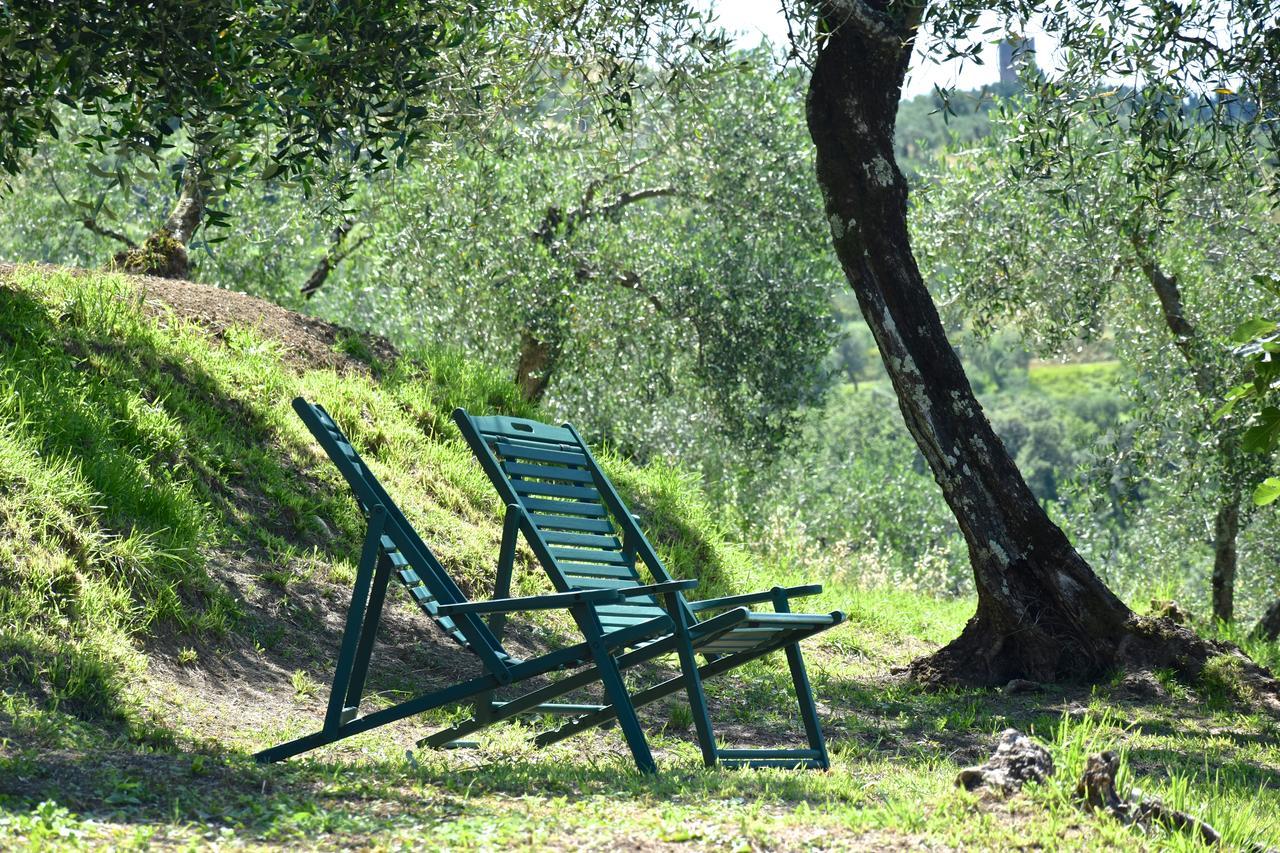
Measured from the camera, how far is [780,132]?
44.2ft

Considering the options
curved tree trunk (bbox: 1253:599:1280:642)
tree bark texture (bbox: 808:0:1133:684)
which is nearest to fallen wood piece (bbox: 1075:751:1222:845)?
tree bark texture (bbox: 808:0:1133:684)

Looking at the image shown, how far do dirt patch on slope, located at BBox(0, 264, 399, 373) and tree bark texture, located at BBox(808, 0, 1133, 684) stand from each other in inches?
172

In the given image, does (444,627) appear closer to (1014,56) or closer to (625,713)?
(625,713)

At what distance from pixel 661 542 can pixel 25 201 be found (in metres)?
14.1

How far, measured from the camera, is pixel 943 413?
735 cm

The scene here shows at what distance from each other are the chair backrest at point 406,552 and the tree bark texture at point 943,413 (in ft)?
11.6

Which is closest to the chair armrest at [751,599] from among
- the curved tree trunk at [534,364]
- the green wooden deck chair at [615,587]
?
the green wooden deck chair at [615,587]

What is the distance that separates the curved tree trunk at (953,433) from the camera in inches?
289

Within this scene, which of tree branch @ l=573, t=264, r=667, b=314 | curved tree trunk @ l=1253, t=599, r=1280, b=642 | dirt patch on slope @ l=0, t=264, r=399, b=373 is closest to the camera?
dirt patch on slope @ l=0, t=264, r=399, b=373

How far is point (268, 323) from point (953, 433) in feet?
18.1

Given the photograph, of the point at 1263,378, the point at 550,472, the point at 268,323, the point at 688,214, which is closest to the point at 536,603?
the point at 550,472

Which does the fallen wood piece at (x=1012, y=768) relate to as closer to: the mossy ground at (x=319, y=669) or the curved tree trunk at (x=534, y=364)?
the mossy ground at (x=319, y=669)

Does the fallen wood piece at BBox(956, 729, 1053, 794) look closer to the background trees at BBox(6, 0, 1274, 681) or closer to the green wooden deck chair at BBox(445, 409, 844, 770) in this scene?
the green wooden deck chair at BBox(445, 409, 844, 770)

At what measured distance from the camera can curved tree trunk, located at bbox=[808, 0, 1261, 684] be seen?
7.34 m
